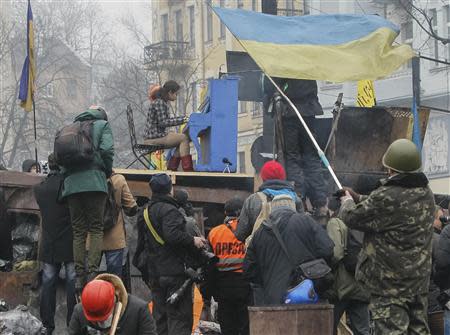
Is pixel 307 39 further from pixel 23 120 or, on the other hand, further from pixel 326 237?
pixel 23 120

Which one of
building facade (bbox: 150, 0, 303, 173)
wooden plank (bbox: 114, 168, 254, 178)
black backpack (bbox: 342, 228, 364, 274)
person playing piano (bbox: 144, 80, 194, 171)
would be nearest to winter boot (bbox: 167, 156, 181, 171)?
person playing piano (bbox: 144, 80, 194, 171)

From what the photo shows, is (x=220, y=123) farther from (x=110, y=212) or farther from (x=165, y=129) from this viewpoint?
(x=110, y=212)

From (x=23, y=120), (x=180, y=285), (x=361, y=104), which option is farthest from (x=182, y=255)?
(x=23, y=120)

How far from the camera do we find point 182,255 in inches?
481

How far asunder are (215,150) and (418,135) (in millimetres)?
2957

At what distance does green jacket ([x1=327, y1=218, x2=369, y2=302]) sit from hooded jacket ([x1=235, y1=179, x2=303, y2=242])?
574 millimetres

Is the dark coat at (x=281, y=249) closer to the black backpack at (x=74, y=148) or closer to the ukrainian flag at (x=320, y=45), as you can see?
the black backpack at (x=74, y=148)

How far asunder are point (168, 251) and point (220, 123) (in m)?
5.22

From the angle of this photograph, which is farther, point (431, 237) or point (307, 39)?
point (307, 39)

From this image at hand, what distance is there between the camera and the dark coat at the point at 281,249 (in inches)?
439

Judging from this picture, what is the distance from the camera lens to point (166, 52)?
2088 inches

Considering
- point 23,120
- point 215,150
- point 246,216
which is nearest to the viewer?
point 246,216

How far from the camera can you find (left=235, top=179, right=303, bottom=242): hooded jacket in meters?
12.0

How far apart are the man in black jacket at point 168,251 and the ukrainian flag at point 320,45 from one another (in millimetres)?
2697
